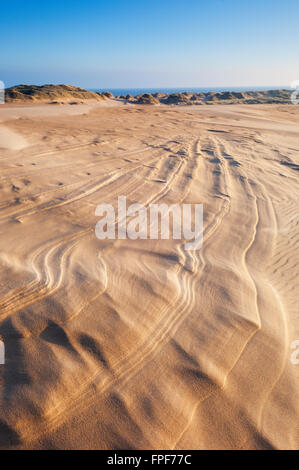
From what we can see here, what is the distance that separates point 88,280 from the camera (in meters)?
1.74

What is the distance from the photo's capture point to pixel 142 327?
1.50 metres

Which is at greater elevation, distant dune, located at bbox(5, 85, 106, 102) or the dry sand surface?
distant dune, located at bbox(5, 85, 106, 102)

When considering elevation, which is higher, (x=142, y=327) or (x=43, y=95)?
(x=43, y=95)

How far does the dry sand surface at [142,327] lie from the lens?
3.65ft

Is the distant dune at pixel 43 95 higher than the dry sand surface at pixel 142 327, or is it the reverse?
the distant dune at pixel 43 95

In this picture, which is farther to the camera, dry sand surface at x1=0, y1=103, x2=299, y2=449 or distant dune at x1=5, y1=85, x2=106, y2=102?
distant dune at x1=5, y1=85, x2=106, y2=102

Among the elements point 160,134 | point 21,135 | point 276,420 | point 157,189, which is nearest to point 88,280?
point 276,420

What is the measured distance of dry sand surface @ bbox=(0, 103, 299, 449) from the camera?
1.11 metres

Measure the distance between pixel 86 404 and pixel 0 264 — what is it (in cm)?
110

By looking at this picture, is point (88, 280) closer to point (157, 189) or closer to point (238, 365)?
point (238, 365)

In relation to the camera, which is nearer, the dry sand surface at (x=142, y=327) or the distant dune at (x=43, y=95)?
the dry sand surface at (x=142, y=327)

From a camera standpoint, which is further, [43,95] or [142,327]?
[43,95]
